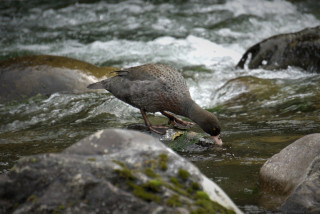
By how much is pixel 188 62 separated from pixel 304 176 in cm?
848

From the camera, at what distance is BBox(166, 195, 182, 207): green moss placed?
8.91 ft

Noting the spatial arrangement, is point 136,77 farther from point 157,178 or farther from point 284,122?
point 157,178

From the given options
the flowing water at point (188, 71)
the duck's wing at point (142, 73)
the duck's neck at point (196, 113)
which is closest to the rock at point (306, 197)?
the flowing water at point (188, 71)

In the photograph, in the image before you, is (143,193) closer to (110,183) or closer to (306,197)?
(110,183)

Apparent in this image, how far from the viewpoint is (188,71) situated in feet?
36.1

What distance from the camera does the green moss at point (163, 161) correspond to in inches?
117

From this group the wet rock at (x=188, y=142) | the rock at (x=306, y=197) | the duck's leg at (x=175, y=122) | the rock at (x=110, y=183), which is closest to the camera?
the rock at (x=110, y=183)

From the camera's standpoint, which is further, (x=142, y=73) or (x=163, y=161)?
(x=142, y=73)

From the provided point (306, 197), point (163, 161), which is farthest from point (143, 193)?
point (306, 197)

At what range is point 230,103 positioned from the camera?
28.6ft

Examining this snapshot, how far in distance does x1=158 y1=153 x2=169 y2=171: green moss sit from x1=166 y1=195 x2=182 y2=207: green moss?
256 millimetres

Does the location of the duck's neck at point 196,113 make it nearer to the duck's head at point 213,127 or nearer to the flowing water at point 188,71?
the duck's head at point 213,127

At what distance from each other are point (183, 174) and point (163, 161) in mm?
163

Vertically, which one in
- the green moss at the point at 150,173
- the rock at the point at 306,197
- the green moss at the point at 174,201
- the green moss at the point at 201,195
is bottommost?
the rock at the point at 306,197
